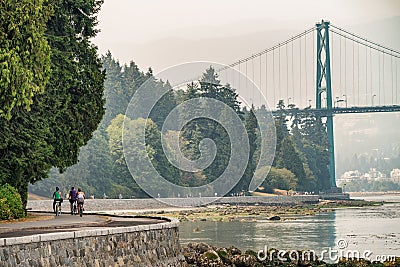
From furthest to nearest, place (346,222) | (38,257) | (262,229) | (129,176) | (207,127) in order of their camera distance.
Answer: (207,127) < (129,176) < (346,222) < (262,229) < (38,257)

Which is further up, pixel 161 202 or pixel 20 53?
pixel 20 53

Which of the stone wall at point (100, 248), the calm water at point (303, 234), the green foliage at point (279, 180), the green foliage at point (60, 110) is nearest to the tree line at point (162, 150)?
the green foliage at point (279, 180)

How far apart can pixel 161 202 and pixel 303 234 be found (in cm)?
3893

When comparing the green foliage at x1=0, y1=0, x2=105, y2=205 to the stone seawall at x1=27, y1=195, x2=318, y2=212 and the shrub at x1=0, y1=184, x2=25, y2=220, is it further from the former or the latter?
the stone seawall at x1=27, y1=195, x2=318, y2=212

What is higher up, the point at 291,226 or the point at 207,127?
the point at 207,127

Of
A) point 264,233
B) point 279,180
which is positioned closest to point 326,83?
point 279,180

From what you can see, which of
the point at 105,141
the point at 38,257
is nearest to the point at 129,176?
the point at 105,141

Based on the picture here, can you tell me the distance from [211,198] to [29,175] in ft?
229

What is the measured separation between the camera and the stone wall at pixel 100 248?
20250 mm

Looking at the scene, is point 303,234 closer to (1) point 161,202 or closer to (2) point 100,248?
(2) point 100,248

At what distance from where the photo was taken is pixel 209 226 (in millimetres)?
64562

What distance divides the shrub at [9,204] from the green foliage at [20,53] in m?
2.68

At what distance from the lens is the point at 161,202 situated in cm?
9394

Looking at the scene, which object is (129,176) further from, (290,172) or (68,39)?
(68,39)
